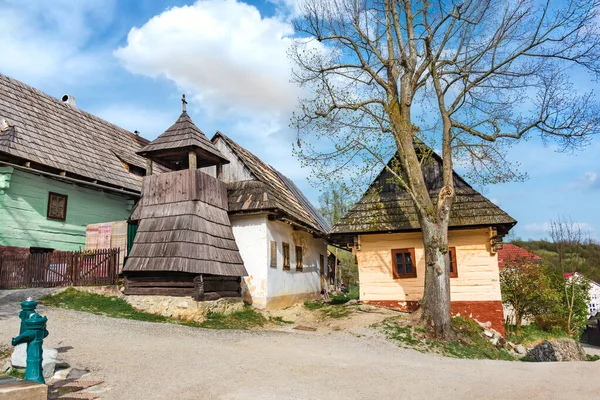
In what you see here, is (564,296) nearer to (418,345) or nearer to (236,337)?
(418,345)

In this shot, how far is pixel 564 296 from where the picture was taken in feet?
65.0

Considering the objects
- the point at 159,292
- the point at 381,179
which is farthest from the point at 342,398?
the point at 381,179

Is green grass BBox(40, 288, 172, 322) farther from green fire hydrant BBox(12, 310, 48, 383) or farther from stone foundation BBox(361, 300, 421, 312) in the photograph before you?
stone foundation BBox(361, 300, 421, 312)

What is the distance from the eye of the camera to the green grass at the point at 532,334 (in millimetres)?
15334

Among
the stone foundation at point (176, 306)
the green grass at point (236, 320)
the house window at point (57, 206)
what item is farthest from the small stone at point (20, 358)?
the house window at point (57, 206)

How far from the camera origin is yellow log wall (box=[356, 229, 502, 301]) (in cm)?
1523

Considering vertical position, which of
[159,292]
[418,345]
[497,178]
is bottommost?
[418,345]

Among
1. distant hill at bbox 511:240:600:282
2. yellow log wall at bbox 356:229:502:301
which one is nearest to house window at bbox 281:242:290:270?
yellow log wall at bbox 356:229:502:301

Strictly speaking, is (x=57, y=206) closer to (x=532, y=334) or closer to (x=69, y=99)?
(x=69, y=99)

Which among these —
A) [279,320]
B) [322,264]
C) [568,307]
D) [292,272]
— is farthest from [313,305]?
[568,307]

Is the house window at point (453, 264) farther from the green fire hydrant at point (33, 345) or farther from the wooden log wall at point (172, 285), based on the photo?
the green fire hydrant at point (33, 345)

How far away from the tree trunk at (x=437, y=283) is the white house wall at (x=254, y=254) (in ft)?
19.7

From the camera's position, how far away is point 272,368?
7.56m

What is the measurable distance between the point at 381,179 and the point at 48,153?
42.2 ft
